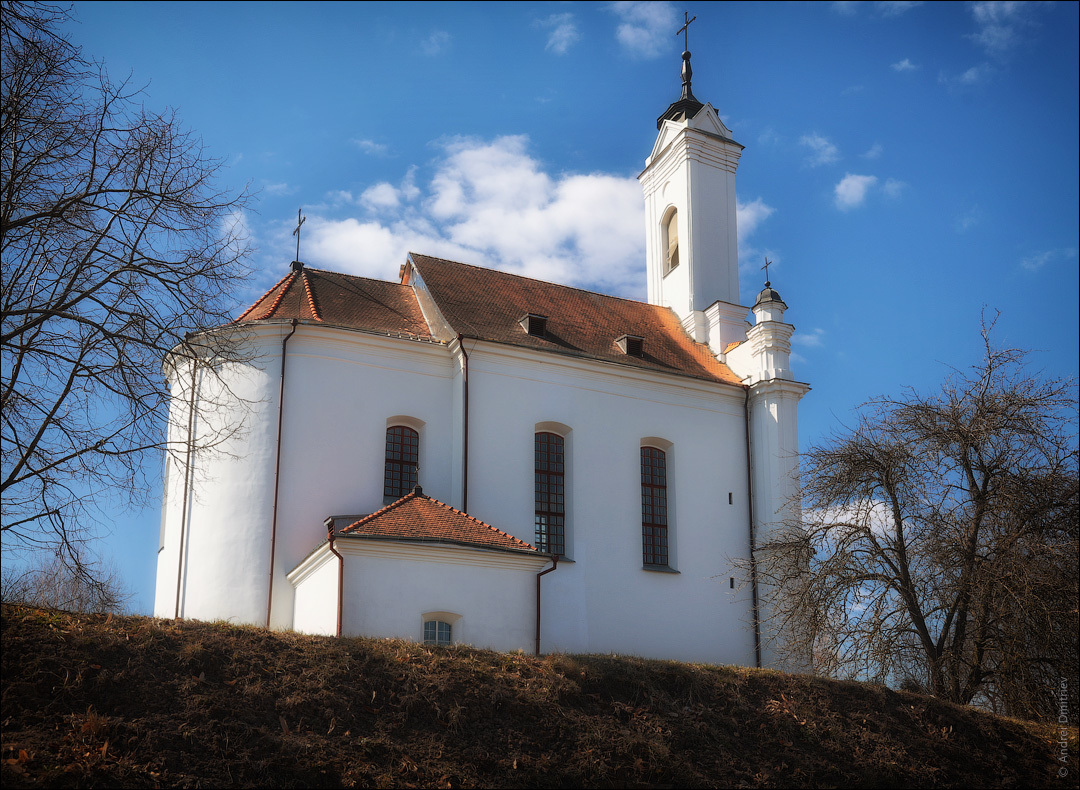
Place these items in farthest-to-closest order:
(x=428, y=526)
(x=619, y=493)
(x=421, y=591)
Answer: (x=619, y=493)
(x=428, y=526)
(x=421, y=591)

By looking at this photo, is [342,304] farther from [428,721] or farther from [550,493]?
[428,721]

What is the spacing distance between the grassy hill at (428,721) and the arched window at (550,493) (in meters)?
7.22

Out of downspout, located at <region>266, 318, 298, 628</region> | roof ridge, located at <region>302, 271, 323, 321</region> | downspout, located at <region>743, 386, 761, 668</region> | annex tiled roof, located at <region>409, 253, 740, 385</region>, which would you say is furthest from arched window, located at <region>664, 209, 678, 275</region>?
downspout, located at <region>266, 318, 298, 628</region>

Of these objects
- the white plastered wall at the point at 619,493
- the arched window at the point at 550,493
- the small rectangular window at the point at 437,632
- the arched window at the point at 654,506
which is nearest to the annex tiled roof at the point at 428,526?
the small rectangular window at the point at 437,632

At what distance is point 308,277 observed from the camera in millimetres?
25719

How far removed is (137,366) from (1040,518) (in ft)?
52.6

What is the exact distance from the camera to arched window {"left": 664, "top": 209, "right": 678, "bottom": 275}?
109ft

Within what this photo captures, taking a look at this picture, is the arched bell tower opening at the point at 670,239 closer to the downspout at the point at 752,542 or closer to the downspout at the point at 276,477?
the downspout at the point at 752,542

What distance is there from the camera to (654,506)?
86.9 feet

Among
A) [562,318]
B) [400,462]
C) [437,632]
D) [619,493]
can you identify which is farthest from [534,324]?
[437,632]

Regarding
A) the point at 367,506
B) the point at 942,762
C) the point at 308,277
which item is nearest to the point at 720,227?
the point at 308,277

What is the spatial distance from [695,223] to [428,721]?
21917 mm

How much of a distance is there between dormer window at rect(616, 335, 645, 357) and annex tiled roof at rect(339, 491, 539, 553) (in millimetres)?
8678

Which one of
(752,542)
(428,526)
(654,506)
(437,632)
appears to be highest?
(654,506)
